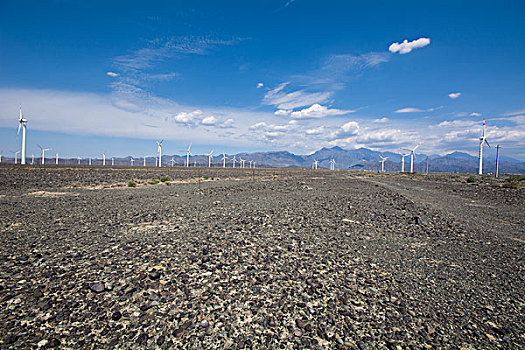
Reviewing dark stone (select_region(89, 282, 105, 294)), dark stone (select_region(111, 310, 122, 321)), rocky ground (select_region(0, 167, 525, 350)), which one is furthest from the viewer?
dark stone (select_region(89, 282, 105, 294))

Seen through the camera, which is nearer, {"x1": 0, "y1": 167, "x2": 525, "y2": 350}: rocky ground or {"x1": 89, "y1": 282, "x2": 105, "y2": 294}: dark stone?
{"x1": 0, "y1": 167, "x2": 525, "y2": 350}: rocky ground

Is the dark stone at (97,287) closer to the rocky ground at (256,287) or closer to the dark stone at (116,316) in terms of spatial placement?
the rocky ground at (256,287)

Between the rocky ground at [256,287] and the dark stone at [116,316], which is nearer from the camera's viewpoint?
the rocky ground at [256,287]

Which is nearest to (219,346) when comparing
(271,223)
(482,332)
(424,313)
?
(424,313)

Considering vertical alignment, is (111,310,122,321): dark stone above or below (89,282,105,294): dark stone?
below

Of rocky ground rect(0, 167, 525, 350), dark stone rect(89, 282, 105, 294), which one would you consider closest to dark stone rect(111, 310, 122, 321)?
rocky ground rect(0, 167, 525, 350)

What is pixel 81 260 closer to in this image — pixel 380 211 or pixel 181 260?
pixel 181 260

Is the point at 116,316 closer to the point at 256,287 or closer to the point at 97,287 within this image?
the point at 97,287

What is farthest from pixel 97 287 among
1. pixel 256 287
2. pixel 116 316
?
pixel 256 287

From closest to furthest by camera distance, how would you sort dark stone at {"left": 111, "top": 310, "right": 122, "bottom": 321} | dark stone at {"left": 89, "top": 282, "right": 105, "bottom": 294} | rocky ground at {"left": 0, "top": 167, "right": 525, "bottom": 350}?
1. rocky ground at {"left": 0, "top": 167, "right": 525, "bottom": 350}
2. dark stone at {"left": 111, "top": 310, "right": 122, "bottom": 321}
3. dark stone at {"left": 89, "top": 282, "right": 105, "bottom": 294}

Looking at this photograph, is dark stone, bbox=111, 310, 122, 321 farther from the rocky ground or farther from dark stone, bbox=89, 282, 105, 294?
dark stone, bbox=89, 282, 105, 294

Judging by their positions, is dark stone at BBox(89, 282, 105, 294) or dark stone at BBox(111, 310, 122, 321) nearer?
dark stone at BBox(111, 310, 122, 321)

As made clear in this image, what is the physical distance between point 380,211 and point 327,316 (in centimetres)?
1164

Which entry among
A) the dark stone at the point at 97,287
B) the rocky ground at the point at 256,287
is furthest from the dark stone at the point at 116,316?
the dark stone at the point at 97,287
